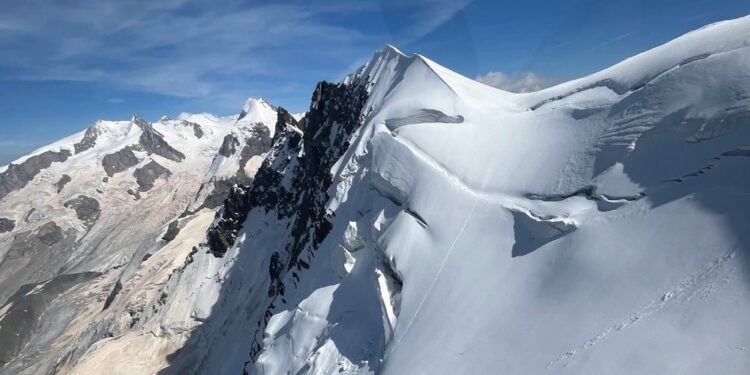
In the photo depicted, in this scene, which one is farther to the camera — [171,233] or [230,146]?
[230,146]

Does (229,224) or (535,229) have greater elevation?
(229,224)

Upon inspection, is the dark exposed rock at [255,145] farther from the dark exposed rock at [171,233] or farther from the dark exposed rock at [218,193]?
the dark exposed rock at [171,233]

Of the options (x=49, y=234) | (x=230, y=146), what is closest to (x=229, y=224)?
(x=230, y=146)

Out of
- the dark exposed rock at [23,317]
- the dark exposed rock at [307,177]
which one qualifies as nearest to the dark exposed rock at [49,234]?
the dark exposed rock at [23,317]

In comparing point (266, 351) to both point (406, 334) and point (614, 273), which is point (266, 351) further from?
point (614, 273)

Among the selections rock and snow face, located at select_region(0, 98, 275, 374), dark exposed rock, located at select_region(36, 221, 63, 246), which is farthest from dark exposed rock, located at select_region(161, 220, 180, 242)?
dark exposed rock, located at select_region(36, 221, 63, 246)

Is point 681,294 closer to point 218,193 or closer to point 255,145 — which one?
point 218,193

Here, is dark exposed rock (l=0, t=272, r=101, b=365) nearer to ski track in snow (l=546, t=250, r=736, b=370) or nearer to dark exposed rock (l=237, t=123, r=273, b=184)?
dark exposed rock (l=237, t=123, r=273, b=184)
